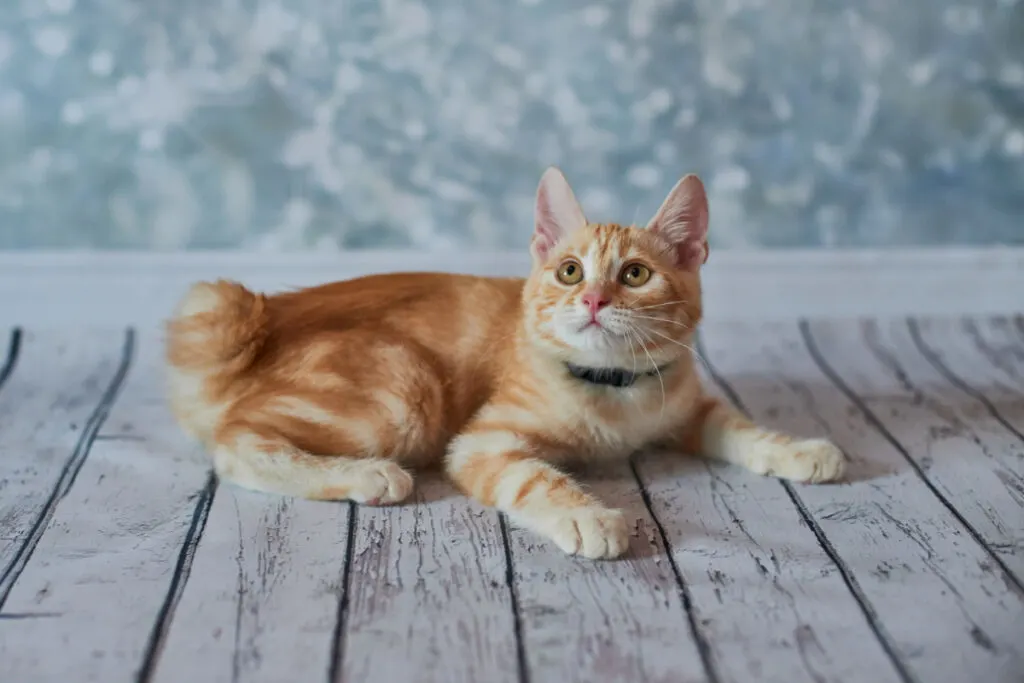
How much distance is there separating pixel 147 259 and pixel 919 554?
1744mm

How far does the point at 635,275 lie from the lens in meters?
1.60

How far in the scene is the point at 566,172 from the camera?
2.50m

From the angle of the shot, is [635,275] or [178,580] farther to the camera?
[635,275]

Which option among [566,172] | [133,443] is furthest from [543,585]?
[566,172]

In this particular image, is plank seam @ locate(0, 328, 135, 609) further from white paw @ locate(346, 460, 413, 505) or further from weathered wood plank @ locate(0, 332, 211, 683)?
white paw @ locate(346, 460, 413, 505)

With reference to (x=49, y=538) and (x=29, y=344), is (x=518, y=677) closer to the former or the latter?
(x=49, y=538)

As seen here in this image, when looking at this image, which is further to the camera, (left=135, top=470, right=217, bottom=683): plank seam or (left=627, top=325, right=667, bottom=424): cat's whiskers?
(left=627, top=325, right=667, bottom=424): cat's whiskers

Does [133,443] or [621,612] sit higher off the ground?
[621,612]

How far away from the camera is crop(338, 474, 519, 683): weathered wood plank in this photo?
122cm

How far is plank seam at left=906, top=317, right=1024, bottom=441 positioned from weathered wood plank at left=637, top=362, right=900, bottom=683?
57 cm

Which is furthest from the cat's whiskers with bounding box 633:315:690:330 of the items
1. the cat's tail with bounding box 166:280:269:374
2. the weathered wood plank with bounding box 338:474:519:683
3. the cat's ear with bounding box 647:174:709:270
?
the cat's tail with bounding box 166:280:269:374

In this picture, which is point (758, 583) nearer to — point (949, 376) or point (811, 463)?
point (811, 463)

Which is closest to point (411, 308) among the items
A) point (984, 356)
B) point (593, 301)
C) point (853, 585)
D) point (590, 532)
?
point (593, 301)

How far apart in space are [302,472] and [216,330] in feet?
0.90
